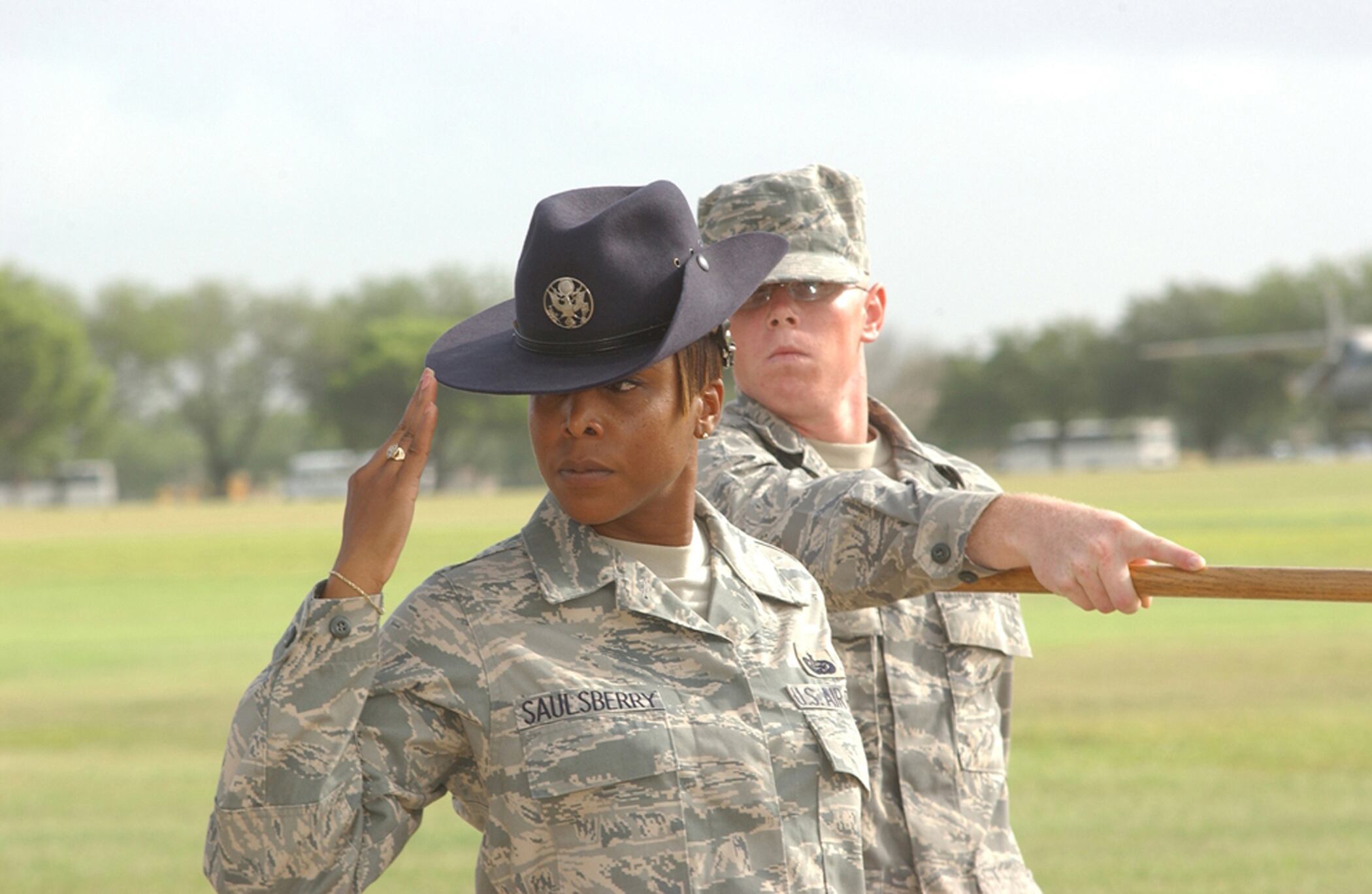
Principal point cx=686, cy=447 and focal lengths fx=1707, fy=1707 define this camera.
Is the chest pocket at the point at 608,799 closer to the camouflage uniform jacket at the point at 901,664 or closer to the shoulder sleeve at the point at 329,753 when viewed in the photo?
the shoulder sleeve at the point at 329,753

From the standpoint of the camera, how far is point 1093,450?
3780 inches

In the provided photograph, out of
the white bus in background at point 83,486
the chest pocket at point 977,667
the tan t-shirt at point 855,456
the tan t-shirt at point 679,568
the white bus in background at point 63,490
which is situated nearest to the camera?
the tan t-shirt at point 679,568

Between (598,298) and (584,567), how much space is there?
34 centimetres

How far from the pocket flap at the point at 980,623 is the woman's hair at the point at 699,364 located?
0.87 m

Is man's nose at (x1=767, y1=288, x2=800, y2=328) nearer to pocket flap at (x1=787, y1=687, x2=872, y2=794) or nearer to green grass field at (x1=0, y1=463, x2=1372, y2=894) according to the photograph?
pocket flap at (x1=787, y1=687, x2=872, y2=794)

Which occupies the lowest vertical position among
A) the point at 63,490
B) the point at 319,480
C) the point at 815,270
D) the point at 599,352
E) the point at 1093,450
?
the point at 63,490

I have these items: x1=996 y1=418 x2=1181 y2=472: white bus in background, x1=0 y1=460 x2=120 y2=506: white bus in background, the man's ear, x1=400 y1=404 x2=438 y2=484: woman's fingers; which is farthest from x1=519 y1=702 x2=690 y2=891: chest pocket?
x1=0 y1=460 x2=120 y2=506: white bus in background

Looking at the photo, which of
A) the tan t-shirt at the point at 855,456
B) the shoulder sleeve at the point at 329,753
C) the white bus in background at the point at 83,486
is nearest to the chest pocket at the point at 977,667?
the tan t-shirt at the point at 855,456

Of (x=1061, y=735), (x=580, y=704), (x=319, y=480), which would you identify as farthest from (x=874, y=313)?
(x=319, y=480)

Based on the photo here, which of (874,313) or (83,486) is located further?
(83,486)

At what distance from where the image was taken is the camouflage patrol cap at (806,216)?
3.14 m

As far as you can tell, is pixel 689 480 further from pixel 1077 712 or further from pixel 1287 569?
pixel 1077 712

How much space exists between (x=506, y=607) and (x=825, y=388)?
1.21m

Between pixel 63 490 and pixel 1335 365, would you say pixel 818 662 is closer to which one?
pixel 1335 365
